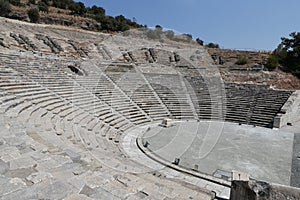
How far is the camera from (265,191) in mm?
2631

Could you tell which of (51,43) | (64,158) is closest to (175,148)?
(64,158)

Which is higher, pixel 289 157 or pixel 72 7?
pixel 72 7

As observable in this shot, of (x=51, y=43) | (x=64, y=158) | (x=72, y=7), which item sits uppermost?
(x=72, y=7)

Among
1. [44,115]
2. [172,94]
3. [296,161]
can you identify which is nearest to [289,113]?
[296,161]

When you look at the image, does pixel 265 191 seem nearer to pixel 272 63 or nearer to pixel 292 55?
pixel 272 63

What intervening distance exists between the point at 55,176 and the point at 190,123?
1001 centimetres

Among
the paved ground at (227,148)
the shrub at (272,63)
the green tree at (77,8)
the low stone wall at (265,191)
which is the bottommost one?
the paved ground at (227,148)

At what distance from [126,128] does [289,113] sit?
9.70 m

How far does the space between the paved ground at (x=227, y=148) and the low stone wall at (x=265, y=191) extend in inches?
132

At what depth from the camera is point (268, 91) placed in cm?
1483

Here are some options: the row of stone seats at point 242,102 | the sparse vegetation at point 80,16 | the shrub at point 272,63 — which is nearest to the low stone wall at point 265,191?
the row of stone seats at point 242,102

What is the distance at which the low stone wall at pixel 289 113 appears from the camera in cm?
1179

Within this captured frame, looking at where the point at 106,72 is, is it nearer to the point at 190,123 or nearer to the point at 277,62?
the point at 190,123

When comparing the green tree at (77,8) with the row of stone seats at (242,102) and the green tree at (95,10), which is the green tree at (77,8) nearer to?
the green tree at (95,10)
